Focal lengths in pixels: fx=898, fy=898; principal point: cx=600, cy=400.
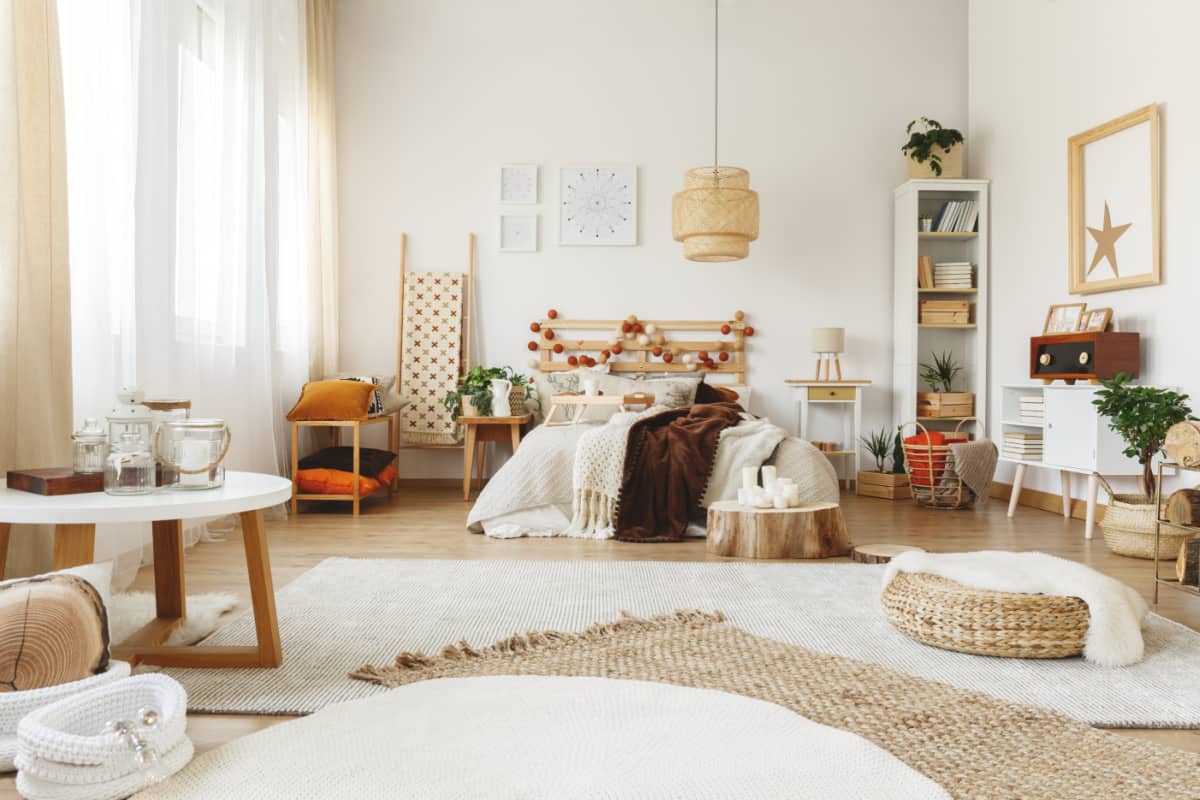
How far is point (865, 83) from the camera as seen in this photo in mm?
6324

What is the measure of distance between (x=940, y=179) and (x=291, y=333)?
428 centimetres

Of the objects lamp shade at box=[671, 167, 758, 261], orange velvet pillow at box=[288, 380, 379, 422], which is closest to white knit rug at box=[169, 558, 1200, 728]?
orange velvet pillow at box=[288, 380, 379, 422]

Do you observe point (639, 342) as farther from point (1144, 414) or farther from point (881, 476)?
point (1144, 414)

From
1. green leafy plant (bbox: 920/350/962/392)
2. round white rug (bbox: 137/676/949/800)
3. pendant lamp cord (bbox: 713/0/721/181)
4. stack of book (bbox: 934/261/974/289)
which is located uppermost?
pendant lamp cord (bbox: 713/0/721/181)

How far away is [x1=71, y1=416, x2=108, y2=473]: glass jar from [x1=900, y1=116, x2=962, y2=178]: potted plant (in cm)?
531

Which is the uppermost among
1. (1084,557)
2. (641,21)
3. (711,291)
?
(641,21)

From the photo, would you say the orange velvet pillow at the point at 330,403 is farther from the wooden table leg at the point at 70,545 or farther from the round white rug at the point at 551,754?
the round white rug at the point at 551,754

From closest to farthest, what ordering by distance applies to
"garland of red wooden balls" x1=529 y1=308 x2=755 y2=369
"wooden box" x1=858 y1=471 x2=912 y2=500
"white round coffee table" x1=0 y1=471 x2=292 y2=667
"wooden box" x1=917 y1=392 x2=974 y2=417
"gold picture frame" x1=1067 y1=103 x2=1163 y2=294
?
"white round coffee table" x1=0 y1=471 x2=292 y2=667 < "gold picture frame" x1=1067 y1=103 x2=1163 y2=294 < "wooden box" x1=858 y1=471 x2=912 y2=500 < "wooden box" x1=917 y1=392 x2=974 y2=417 < "garland of red wooden balls" x1=529 y1=308 x2=755 y2=369

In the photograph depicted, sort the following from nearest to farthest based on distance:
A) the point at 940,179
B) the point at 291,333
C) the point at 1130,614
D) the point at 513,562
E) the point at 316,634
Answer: the point at 1130,614 < the point at 316,634 < the point at 513,562 < the point at 291,333 < the point at 940,179

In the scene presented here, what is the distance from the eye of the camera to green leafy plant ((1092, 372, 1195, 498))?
3.68m

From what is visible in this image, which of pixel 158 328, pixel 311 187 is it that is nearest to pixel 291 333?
pixel 311 187

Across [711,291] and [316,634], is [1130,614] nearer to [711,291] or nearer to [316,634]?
[316,634]

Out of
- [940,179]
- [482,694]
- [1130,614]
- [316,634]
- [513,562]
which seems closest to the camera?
[482,694]

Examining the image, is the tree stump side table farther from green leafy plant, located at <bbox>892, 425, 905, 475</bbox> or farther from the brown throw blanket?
green leafy plant, located at <bbox>892, 425, 905, 475</bbox>
